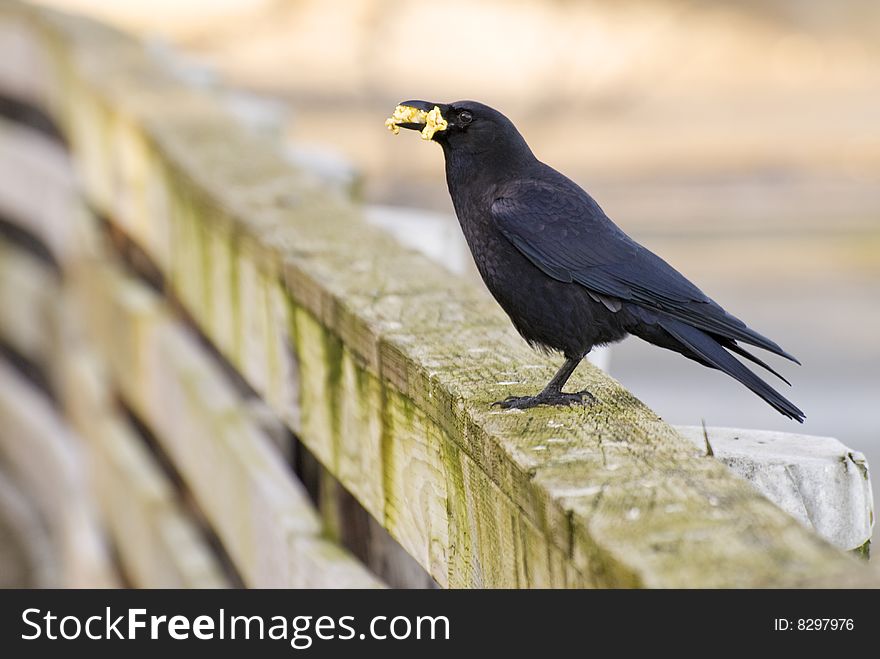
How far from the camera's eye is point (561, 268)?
93.6 inches

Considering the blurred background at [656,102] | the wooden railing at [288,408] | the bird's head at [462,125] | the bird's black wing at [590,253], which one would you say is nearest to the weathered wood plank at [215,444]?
the wooden railing at [288,408]

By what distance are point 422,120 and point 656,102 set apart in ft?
40.2

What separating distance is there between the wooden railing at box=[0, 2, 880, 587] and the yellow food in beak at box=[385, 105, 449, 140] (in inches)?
11.0

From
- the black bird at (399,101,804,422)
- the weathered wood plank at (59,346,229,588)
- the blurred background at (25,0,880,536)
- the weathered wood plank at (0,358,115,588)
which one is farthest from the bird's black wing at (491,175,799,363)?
the blurred background at (25,0,880,536)

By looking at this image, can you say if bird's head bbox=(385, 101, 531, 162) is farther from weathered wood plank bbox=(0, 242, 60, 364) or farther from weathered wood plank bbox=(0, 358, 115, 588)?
weathered wood plank bbox=(0, 242, 60, 364)

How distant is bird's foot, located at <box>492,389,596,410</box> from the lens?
2.00 metres

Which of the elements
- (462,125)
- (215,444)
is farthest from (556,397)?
(215,444)

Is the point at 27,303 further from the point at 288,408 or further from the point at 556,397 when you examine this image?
the point at 556,397

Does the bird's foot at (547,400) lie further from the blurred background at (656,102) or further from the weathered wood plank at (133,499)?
the blurred background at (656,102)

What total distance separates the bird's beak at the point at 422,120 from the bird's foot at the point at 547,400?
60cm

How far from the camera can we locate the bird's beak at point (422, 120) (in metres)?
2.57
